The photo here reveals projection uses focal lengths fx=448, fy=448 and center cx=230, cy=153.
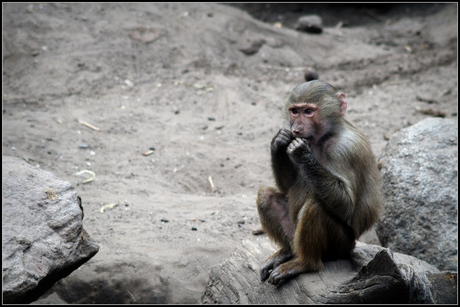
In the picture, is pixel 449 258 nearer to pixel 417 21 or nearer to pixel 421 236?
pixel 421 236

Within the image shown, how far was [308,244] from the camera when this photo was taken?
4.21 m

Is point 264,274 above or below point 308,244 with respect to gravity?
below

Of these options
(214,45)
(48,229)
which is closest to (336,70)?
(214,45)

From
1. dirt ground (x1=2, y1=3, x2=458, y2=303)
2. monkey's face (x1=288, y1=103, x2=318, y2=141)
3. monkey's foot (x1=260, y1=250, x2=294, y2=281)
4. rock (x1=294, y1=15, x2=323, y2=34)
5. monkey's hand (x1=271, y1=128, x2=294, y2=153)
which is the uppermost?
monkey's face (x1=288, y1=103, x2=318, y2=141)

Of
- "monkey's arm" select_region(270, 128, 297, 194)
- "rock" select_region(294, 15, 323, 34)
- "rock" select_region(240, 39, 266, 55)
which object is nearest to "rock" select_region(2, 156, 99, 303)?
"monkey's arm" select_region(270, 128, 297, 194)

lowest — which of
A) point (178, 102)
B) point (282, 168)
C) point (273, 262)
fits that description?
point (178, 102)

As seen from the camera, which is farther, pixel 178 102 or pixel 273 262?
pixel 178 102

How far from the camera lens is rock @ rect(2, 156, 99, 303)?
3982 mm

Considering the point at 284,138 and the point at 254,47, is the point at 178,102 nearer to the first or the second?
the point at 254,47

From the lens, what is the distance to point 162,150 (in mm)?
8336

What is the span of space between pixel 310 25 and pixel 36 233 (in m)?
10.6

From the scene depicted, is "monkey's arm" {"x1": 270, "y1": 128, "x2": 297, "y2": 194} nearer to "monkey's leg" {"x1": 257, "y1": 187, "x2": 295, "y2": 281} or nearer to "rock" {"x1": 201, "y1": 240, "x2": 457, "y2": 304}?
"monkey's leg" {"x1": 257, "y1": 187, "x2": 295, "y2": 281}

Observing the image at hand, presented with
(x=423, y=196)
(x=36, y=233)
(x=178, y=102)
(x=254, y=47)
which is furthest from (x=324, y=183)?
(x=254, y=47)

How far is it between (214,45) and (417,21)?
258 inches
